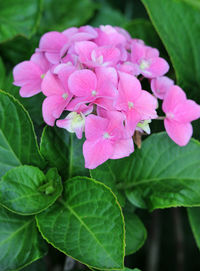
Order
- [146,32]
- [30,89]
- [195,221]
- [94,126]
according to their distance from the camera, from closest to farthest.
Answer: [94,126] → [30,89] → [195,221] → [146,32]

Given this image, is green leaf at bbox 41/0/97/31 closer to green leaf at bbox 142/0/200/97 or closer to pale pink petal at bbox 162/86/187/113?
green leaf at bbox 142/0/200/97

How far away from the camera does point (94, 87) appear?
2.20ft

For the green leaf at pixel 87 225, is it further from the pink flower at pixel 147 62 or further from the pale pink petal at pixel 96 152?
the pink flower at pixel 147 62

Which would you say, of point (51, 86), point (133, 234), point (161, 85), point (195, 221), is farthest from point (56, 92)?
point (195, 221)

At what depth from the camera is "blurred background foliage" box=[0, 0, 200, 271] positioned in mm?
924

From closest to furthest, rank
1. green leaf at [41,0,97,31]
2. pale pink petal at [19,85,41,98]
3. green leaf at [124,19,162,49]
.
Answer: pale pink petal at [19,85,41,98] → green leaf at [124,19,162,49] → green leaf at [41,0,97,31]

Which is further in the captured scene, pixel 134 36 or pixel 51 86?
pixel 134 36

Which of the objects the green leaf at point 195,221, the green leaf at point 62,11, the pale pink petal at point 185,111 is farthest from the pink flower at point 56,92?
the green leaf at point 62,11

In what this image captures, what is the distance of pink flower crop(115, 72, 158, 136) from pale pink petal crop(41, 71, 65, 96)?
0.12 m

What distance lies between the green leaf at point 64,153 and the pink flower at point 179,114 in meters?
0.19

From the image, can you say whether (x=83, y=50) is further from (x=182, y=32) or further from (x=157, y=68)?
(x=182, y=32)

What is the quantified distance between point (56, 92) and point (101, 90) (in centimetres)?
10

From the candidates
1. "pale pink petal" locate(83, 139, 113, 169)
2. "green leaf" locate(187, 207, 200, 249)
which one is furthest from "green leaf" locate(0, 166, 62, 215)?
"green leaf" locate(187, 207, 200, 249)

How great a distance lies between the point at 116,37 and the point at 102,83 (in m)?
0.17
